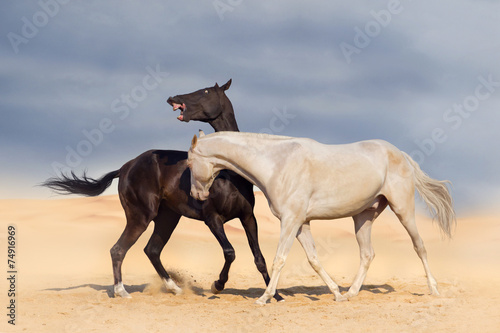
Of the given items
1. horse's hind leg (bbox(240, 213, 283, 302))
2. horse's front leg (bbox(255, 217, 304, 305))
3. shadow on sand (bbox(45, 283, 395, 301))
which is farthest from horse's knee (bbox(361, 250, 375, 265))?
horse's front leg (bbox(255, 217, 304, 305))

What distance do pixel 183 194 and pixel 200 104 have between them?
144 cm

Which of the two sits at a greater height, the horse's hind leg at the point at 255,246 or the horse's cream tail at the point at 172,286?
the horse's hind leg at the point at 255,246

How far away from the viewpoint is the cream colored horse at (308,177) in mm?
7688

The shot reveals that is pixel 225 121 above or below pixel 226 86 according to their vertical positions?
below

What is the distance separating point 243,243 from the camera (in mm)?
18500

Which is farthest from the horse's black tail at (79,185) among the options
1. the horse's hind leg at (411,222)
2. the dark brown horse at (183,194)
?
the horse's hind leg at (411,222)

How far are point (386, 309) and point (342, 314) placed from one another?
0.64 metres

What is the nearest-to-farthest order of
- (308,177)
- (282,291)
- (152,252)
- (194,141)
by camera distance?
(308,177)
(194,141)
(152,252)
(282,291)

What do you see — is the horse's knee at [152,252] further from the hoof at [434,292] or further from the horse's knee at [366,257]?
the hoof at [434,292]

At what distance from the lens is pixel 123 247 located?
8859mm

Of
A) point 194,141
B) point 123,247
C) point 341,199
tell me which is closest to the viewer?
point 341,199

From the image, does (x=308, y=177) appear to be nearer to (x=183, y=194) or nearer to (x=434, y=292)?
(x=183, y=194)

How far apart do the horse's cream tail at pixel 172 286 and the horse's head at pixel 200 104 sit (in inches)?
109

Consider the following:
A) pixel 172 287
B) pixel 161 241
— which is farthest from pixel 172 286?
pixel 161 241
